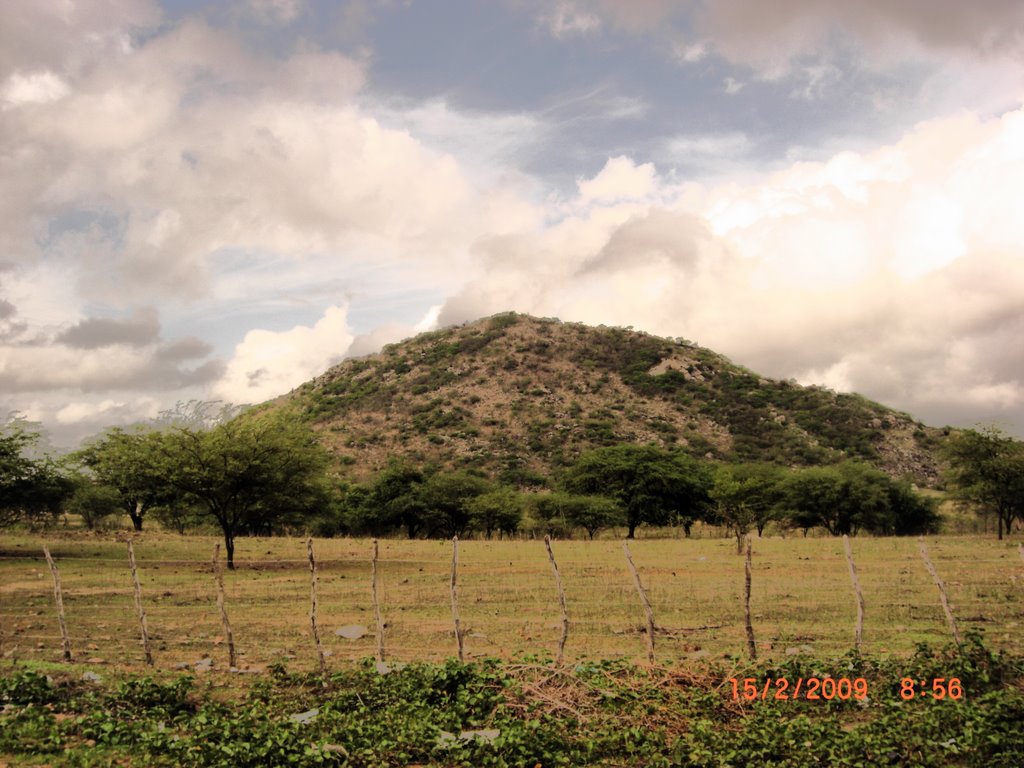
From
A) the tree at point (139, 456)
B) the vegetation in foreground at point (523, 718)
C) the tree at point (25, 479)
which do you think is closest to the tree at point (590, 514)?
the tree at point (139, 456)

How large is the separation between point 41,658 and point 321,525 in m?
50.6

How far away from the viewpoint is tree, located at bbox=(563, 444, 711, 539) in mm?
65188

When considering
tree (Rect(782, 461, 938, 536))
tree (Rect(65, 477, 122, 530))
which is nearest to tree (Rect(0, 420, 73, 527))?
tree (Rect(65, 477, 122, 530))

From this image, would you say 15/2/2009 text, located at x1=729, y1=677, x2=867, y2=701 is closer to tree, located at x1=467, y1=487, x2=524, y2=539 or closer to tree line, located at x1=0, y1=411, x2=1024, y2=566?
tree line, located at x1=0, y1=411, x2=1024, y2=566

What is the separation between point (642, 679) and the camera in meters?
13.3

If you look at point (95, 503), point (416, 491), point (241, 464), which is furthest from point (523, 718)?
point (95, 503)

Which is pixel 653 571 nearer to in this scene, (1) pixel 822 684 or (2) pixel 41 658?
(1) pixel 822 684

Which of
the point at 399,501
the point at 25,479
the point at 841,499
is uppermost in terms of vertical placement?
the point at 25,479

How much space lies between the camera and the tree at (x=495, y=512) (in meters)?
60.0

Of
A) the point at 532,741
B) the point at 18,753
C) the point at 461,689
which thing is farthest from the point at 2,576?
the point at 532,741

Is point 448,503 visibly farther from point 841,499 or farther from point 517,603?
point 517,603

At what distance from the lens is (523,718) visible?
1178 cm
